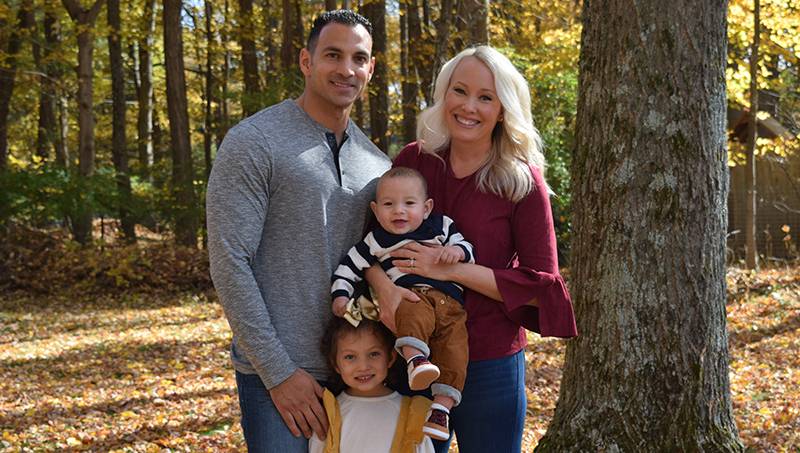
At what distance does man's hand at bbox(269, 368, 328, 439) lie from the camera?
9.21ft

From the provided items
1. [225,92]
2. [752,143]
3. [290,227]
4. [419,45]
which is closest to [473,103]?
[290,227]

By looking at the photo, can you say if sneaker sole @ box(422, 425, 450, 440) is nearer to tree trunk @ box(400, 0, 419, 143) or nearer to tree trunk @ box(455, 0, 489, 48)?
tree trunk @ box(455, 0, 489, 48)

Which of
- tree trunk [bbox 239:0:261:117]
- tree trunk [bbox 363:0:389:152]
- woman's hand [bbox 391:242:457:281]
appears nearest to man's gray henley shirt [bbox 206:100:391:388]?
woman's hand [bbox 391:242:457:281]

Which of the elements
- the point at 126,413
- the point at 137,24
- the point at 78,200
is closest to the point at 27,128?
the point at 137,24

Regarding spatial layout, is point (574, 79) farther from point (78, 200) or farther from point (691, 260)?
point (691, 260)

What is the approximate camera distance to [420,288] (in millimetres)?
2975

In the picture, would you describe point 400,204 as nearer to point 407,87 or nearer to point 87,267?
point 87,267

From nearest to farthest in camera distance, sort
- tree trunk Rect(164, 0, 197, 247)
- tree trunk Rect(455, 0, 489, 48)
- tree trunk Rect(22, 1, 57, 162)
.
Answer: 1. tree trunk Rect(455, 0, 489, 48)
2. tree trunk Rect(164, 0, 197, 247)
3. tree trunk Rect(22, 1, 57, 162)

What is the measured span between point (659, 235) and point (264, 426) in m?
1.98

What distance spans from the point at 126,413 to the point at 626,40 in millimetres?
5411

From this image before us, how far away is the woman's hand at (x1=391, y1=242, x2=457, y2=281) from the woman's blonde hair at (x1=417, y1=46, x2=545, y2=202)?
1.06ft

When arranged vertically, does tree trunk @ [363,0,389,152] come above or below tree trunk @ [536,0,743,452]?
above

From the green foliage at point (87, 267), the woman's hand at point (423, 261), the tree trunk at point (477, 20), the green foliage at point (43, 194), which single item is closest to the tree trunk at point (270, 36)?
the green foliage at point (43, 194)

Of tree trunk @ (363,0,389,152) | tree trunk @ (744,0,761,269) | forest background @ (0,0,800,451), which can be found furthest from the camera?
tree trunk @ (363,0,389,152)
